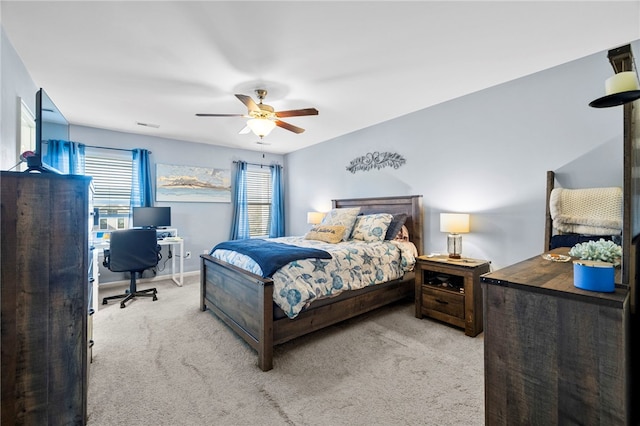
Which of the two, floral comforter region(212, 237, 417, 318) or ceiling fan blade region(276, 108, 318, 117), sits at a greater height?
ceiling fan blade region(276, 108, 318, 117)

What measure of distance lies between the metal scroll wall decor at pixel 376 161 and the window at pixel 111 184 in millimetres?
3707

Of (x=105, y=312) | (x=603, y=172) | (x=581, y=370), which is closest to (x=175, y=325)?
(x=105, y=312)

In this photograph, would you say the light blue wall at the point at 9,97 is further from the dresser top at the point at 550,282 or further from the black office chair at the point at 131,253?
the dresser top at the point at 550,282

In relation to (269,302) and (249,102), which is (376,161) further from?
(269,302)

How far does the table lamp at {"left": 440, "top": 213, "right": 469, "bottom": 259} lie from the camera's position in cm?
292

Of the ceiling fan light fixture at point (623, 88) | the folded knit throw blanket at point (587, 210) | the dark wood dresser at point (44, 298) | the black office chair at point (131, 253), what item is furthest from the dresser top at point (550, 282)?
the black office chair at point (131, 253)

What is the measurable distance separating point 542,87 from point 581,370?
2774mm

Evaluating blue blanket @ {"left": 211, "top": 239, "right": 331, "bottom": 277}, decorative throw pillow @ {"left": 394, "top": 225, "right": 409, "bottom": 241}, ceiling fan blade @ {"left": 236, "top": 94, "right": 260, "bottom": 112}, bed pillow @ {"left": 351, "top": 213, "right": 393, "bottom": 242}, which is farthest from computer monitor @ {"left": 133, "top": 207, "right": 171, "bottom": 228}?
decorative throw pillow @ {"left": 394, "top": 225, "right": 409, "bottom": 241}

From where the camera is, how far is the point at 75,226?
4.58ft

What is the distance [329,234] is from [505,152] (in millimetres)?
2150

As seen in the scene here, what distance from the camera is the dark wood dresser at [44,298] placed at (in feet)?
4.00

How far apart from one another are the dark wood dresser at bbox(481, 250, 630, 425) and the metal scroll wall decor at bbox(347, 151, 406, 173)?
9.85ft

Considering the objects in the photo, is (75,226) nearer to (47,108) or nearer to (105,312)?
(47,108)

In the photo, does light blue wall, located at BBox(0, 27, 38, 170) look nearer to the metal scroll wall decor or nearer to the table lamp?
the table lamp
